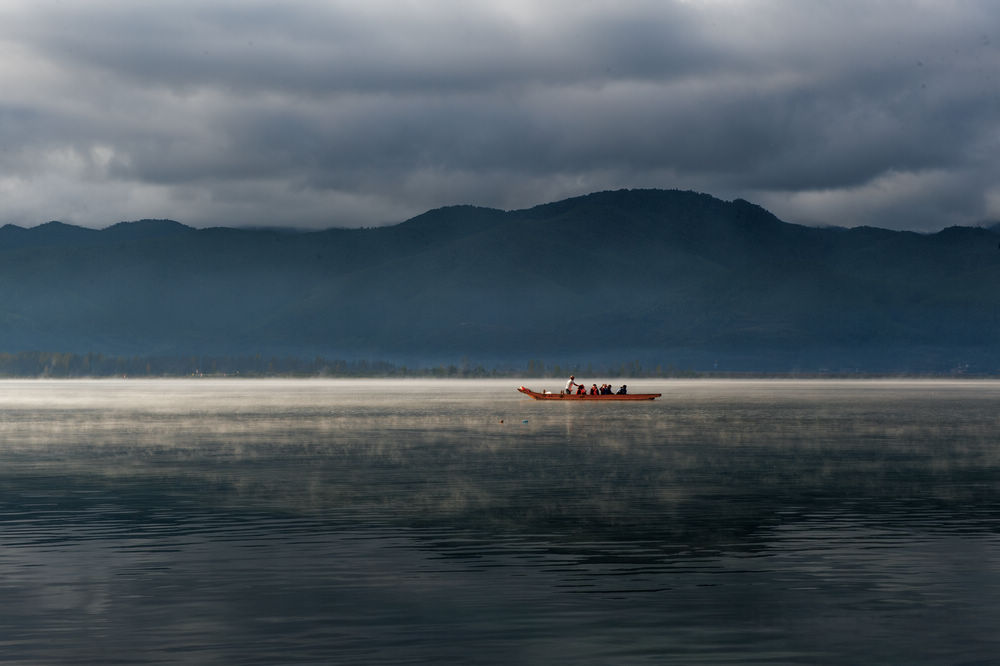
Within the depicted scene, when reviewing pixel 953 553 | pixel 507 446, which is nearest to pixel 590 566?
pixel 953 553

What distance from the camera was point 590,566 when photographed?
3897 centimetres

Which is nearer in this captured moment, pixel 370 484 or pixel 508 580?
pixel 508 580

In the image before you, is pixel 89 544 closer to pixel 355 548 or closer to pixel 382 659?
pixel 355 548

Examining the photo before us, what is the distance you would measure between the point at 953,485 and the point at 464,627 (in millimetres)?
40132

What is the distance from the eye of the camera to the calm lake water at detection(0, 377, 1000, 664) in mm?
29094

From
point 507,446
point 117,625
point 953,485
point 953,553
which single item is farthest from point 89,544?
point 507,446

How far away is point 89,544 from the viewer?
146 ft

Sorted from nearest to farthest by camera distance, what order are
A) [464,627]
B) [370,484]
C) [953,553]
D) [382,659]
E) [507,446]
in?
[382,659] → [464,627] → [953,553] → [370,484] → [507,446]

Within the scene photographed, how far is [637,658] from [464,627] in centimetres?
461

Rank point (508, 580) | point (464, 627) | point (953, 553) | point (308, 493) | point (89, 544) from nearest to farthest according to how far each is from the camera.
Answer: point (464, 627) < point (508, 580) < point (953, 553) < point (89, 544) < point (308, 493)

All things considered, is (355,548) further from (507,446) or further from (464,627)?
(507,446)

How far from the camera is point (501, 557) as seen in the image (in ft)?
134

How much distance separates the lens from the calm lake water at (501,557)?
2909cm


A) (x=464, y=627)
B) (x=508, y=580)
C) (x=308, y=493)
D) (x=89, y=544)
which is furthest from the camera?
(x=308, y=493)
